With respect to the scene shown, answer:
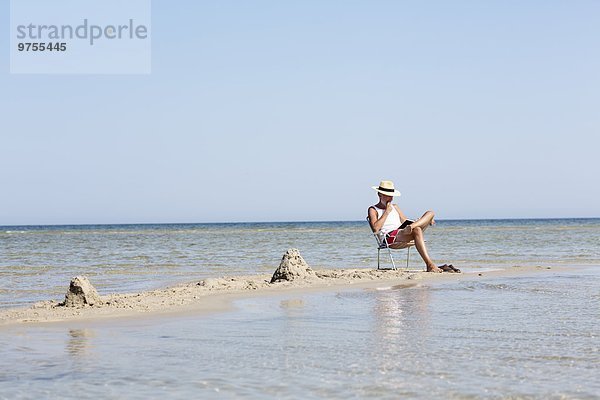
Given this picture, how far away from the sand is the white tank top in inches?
27.7

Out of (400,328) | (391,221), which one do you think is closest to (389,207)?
(391,221)

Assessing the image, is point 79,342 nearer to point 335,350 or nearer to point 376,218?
point 335,350

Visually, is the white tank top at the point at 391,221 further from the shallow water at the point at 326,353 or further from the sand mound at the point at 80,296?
the sand mound at the point at 80,296

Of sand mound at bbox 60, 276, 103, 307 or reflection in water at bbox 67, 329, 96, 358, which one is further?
sand mound at bbox 60, 276, 103, 307

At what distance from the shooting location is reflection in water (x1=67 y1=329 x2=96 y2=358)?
195 inches

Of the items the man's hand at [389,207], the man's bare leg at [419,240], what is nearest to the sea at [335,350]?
the man's bare leg at [419,240]

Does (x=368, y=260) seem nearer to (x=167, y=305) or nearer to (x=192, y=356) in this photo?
(x=167, y=305)

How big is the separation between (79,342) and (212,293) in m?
3.44

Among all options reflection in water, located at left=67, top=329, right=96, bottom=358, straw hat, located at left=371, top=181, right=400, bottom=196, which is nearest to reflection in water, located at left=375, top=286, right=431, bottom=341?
reflection in water, located at left=67, top=329, right=96, bottom=358

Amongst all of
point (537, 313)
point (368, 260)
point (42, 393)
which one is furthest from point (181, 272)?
point (42, 393)

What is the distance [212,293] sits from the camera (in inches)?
345

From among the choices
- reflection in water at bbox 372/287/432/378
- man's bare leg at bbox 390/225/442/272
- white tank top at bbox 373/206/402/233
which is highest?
white tank top at bbox 373/206/402/233

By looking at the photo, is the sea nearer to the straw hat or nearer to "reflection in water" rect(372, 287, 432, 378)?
"reflection in water" rect(372, 287, 432, 378)

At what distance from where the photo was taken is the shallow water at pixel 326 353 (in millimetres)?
3867
